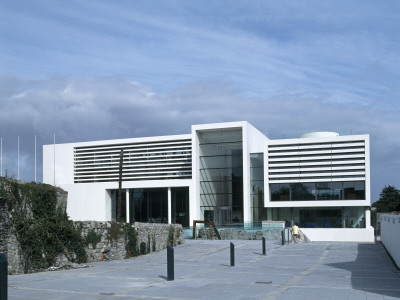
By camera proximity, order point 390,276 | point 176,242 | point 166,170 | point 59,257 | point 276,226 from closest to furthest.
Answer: point 390,276 → point 59,257 → point 176,242 → point 276,226 → point 166,170

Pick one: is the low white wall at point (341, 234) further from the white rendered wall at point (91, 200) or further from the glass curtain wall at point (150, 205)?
the white rendered wall at point (91, 200)

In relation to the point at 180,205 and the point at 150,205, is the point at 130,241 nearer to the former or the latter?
the point at 180,205

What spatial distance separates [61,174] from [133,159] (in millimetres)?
9822

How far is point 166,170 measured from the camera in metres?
54.6

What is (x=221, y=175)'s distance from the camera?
51.3m

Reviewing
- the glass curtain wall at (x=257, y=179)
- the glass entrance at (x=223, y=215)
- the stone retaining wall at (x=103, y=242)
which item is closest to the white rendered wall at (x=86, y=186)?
the glass entrance at (x=223, y=215)

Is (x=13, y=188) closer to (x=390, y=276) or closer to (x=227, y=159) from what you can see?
(x=390, y=276)

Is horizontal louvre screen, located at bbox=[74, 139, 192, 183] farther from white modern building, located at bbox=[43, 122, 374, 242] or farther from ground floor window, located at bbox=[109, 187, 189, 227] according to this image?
ground floor window, located at bbox=[109, 187, 189, 227]

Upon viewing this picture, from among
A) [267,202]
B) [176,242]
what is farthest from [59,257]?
[267,202]

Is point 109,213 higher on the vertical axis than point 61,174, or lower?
lower

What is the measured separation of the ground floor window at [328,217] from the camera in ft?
160

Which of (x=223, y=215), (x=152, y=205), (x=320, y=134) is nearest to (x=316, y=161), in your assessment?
(x=320, y=134)

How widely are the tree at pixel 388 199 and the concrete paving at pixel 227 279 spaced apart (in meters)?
65.4

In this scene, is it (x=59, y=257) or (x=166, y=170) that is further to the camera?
(x=166, y=170)
